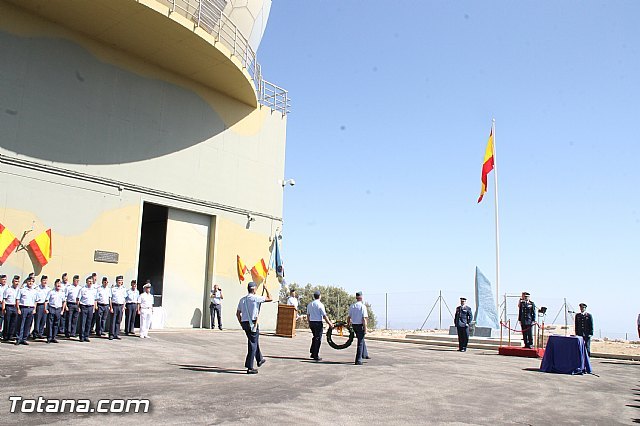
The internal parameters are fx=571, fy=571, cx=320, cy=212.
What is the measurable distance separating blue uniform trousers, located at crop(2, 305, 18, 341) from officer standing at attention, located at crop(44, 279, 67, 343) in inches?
28.0

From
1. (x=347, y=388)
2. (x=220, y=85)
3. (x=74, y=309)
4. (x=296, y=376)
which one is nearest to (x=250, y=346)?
(x=296, y=376)

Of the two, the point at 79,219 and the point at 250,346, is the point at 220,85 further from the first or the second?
the point at 250,346

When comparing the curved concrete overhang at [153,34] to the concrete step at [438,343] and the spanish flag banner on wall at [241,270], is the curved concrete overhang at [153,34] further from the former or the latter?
the concrete step at [438,343]

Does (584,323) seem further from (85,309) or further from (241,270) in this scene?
(85,309)

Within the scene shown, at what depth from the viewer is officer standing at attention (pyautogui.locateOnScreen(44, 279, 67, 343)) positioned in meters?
14.6

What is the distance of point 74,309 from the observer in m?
15.5

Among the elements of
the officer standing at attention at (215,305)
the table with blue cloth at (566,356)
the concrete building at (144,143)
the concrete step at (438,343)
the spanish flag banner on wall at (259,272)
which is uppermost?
the concrete building at (144,143)

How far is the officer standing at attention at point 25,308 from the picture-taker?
13.8 m

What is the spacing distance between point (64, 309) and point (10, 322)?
1.29 metres

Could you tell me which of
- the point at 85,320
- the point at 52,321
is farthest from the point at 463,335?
the point at 52,321

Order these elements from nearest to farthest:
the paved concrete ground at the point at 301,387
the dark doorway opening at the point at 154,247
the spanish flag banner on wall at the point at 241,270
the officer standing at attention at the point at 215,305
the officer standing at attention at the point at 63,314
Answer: the paved concrete ground at the point at 301,387, the officer standing at attention at the point at 63,314, the dark doorway opening at the point at 154,247, the officer standing at attention at the point at 215,305, the spanish flag banner on wall at the point at 241,270

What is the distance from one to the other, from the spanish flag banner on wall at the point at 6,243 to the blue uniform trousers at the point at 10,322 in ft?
8.34

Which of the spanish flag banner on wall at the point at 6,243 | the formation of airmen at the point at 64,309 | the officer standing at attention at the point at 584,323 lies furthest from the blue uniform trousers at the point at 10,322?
the officer standing at attention at the point at 584,323

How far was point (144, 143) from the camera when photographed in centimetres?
2012
